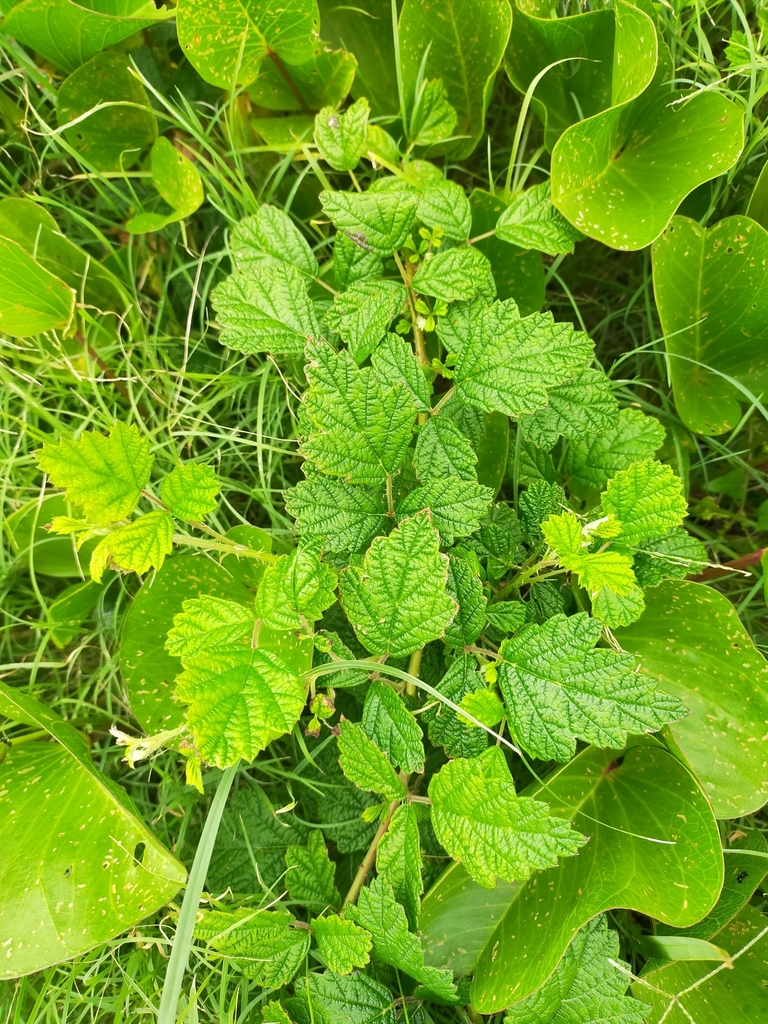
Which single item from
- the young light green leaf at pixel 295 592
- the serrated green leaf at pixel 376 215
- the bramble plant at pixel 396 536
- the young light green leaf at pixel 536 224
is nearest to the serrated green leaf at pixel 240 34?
the bramble plant at pixel 396 536

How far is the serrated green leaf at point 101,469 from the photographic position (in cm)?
71

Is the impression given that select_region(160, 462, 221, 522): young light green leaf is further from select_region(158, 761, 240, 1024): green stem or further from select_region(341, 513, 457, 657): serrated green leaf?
select_region(158, 761, 240, 1024): green stem

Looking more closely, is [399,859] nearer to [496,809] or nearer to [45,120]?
[496,809]

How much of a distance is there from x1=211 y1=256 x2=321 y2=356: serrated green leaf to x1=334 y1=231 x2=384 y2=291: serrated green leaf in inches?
2.2

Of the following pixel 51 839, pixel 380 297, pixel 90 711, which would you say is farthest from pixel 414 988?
pixel 380 297

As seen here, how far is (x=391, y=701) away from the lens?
30.0 inches

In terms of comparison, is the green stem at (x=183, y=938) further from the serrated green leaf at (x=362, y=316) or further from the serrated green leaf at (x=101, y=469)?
the serrated green leaf at (x=362, y=316)

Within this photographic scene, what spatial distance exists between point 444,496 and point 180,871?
528 mm

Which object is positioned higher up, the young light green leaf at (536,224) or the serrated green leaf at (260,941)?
the young light green leaf at (536,224)

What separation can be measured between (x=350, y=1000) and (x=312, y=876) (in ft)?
0.46

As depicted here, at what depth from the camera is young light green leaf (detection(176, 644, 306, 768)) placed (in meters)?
0.66

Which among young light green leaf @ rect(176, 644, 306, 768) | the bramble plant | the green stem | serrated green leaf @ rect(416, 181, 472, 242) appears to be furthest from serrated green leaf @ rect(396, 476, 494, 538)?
the green stem

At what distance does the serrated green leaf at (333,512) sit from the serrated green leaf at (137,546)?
0.45 feet

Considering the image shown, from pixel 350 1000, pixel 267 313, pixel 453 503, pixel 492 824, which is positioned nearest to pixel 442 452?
pixel 453 503
